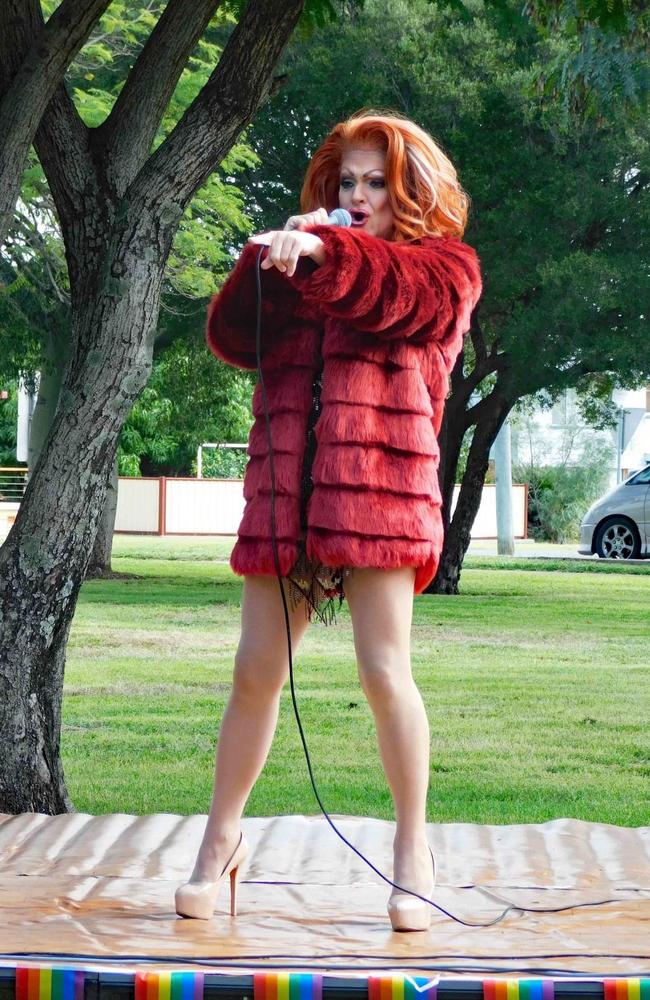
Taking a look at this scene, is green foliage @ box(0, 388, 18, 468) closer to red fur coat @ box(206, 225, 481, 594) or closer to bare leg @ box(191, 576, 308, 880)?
red fur coat @ box(206, 225, 481, 594)

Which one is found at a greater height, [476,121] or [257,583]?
[476,121]

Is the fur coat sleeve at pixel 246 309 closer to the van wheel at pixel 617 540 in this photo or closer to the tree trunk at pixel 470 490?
the tree trunk at pixel 470 490

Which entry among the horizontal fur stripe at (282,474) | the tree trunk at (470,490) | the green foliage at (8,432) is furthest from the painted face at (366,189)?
the green foliage at (8,432)

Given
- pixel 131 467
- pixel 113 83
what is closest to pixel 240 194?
pixel 113 83

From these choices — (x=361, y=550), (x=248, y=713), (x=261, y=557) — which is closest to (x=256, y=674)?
(x=248, y=713)

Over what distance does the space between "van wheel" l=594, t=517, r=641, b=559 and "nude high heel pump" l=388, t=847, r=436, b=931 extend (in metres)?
18.3

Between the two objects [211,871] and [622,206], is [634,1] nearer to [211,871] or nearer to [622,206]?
[211,871]

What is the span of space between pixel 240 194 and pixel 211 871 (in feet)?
42.3

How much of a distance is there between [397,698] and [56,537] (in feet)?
5.61

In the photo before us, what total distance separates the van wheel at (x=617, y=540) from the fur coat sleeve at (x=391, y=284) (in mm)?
18206

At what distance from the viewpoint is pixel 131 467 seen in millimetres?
40500

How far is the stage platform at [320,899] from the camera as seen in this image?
110 inches

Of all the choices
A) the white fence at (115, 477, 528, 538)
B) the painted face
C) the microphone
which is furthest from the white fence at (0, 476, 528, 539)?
the microphone

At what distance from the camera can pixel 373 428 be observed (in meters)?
3.16
